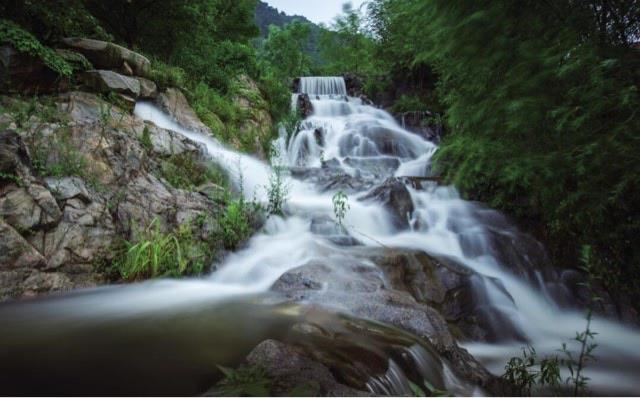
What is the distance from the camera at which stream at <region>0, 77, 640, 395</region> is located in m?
2.53

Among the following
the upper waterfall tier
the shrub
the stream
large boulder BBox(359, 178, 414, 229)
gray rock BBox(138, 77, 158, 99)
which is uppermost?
the upper waterfall tier

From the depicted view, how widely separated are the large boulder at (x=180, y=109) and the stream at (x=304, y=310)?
0.27 m

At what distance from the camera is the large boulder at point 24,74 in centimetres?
617

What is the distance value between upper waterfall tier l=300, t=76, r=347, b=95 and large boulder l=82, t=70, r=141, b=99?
13.0 metres

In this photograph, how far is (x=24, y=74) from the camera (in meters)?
6.42

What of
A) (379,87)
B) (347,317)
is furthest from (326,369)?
(379,87)

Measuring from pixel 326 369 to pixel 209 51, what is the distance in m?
12.5

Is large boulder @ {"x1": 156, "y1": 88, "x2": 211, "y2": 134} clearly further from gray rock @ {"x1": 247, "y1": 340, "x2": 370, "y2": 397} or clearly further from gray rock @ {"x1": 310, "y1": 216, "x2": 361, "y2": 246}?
gray rock @ {"x1": 247, "y1": 340, "x2": 370, "y2": 397}

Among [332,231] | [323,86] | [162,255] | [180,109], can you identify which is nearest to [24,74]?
[180,109]

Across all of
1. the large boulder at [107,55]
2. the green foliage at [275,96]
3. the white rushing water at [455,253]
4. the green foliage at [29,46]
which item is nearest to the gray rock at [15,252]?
the white rushing water at [455,253]

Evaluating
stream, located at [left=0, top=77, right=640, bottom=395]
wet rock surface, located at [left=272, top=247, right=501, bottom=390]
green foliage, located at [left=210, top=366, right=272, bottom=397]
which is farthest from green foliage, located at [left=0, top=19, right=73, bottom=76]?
green foliage, located at [left=210, top=366, right=272, bottom=397]

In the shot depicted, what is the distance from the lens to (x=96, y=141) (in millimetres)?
5926

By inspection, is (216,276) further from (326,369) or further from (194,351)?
(326,369)

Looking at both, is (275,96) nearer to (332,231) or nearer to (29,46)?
(29,46)
